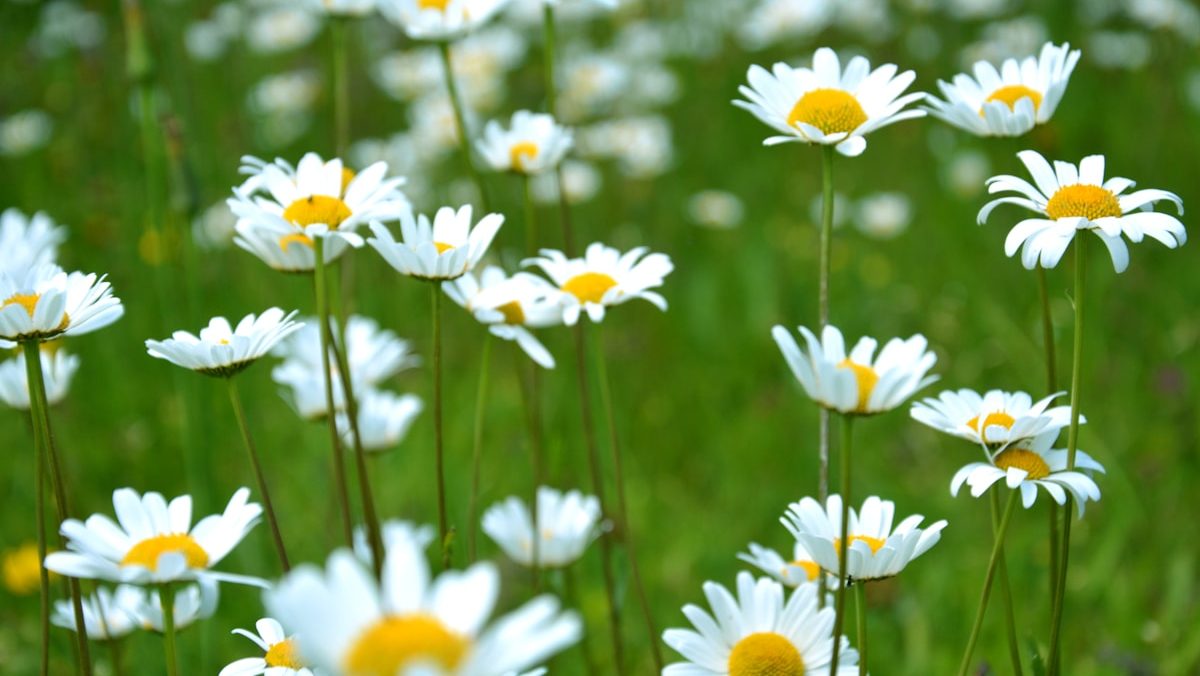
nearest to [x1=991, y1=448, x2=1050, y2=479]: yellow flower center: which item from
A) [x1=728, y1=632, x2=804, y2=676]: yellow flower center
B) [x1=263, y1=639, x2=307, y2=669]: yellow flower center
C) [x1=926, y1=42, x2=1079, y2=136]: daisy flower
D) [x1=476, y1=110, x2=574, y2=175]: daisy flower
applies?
[x1=728, y1=632, x2=804, y2=676]: yellow flower center

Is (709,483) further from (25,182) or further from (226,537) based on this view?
(25,182)

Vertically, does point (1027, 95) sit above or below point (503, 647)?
above

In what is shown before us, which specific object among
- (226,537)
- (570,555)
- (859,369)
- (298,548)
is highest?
(859,369)

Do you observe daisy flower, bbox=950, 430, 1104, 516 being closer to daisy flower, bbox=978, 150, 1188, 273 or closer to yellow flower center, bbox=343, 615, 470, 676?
daisy flower, bbox=978, 150, 1188, 273

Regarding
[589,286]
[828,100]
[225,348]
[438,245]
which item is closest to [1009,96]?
[828,100]

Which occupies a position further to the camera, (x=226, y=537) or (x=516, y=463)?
(x=516, y=463)

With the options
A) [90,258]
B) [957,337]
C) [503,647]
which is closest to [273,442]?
[90,258]

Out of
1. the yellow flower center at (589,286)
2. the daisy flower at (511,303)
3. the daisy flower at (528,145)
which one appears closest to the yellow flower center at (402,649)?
the daisy flower at (511,303)

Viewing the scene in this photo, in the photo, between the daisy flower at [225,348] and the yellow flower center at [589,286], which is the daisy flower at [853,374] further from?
the daisy flower at [225,348]
